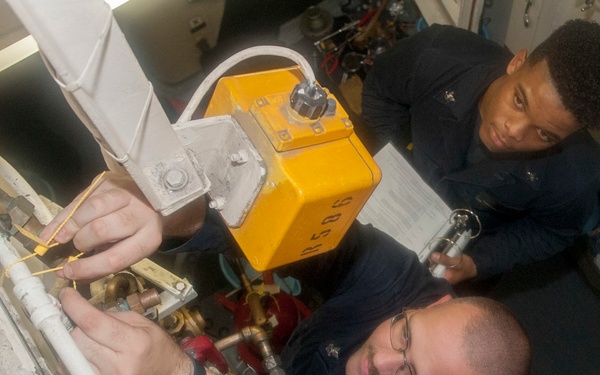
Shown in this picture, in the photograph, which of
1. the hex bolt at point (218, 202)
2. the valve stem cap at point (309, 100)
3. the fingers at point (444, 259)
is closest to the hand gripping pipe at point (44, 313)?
the hex bolt at point (218, 202)

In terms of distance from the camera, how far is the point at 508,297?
2.35 meters

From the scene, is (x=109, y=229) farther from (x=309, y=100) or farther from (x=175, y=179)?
(x=309, y=100)

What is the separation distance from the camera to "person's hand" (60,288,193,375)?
26.6 inches

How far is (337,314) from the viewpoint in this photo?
1.44 metres

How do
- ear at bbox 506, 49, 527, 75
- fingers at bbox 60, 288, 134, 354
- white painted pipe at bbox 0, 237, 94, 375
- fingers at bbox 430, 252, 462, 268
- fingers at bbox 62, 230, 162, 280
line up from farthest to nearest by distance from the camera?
1. fingers at bbox 430, 252, 462, 268
2. ear at bbox 506, 49, 527, 75
3. fingers at bbox 62, 230, 162, 280
4. fingers at bbox 60, 288, 134, 354
5. white painted pipe at bbox 0, 237, 94, 375

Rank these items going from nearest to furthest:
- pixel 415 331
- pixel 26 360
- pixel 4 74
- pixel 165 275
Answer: pixel 26 360, pixel 165 275, pixel 415 331, pixel 4 74

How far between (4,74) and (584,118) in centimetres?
195

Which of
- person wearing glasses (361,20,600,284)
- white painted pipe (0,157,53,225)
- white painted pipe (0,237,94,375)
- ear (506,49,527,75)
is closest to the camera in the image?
white painted pipe (0,237,94,375)

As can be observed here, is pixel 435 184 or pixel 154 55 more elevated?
pixel 154 55

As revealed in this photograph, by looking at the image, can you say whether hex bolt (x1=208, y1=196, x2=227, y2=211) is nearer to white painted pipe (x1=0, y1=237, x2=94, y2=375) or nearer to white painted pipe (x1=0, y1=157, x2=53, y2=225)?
white painted pipe (x1=0, y1=237, x2=94, y2=375)

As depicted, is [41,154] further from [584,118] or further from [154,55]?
[584,118]

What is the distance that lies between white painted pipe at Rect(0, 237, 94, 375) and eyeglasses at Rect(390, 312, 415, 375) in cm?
86

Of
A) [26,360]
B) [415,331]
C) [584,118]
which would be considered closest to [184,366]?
[26,360]

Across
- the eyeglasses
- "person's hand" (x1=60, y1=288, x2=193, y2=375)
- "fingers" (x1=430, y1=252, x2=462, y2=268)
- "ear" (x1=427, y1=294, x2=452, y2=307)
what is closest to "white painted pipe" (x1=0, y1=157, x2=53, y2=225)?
"person's hand" (x1=60, y1=288, x2=193, y2=375)
